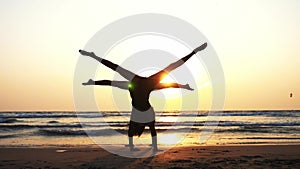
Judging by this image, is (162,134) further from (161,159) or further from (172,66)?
(172,66)

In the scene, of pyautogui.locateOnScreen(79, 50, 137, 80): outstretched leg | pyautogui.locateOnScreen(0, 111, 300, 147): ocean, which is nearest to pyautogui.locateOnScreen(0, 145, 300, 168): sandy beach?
pyautogui.locateOnScreen(79, 50, 137, 80): outstretched leg

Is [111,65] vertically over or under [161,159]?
over

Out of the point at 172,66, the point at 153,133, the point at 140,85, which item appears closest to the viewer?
the point at 172,66

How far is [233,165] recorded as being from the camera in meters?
11.9

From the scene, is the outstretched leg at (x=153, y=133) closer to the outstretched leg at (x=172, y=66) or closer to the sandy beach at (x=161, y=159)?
the sandy beach at (x=161, y=159)

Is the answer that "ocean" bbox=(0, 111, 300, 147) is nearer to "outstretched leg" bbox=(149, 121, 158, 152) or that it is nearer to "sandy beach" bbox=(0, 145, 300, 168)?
"sandy beach" bbox=(0, 145, 300, 168)

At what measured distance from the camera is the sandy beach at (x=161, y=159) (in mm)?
11984

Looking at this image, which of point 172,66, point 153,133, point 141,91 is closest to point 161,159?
point 153,133

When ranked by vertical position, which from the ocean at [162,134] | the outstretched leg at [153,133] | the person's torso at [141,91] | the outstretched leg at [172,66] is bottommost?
the ocean at [162,134]

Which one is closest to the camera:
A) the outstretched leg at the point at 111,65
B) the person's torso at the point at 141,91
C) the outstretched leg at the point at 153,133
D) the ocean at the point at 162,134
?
the outstretched leg at the point at 111,65

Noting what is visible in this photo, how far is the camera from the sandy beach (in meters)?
12.0

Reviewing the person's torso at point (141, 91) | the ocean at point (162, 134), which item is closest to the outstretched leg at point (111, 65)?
the person's torso at point (141, 91)

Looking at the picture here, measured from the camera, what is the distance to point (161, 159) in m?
12.9

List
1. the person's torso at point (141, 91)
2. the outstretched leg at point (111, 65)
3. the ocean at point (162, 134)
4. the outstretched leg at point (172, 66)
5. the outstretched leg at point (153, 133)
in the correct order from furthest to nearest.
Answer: the ocean at point (162, 134), the outstretched leg at point (153, 133), the person's torso at point (141, 91), the outstretched leg at point (111, 65), the outstretched leg at point (172, 66)
